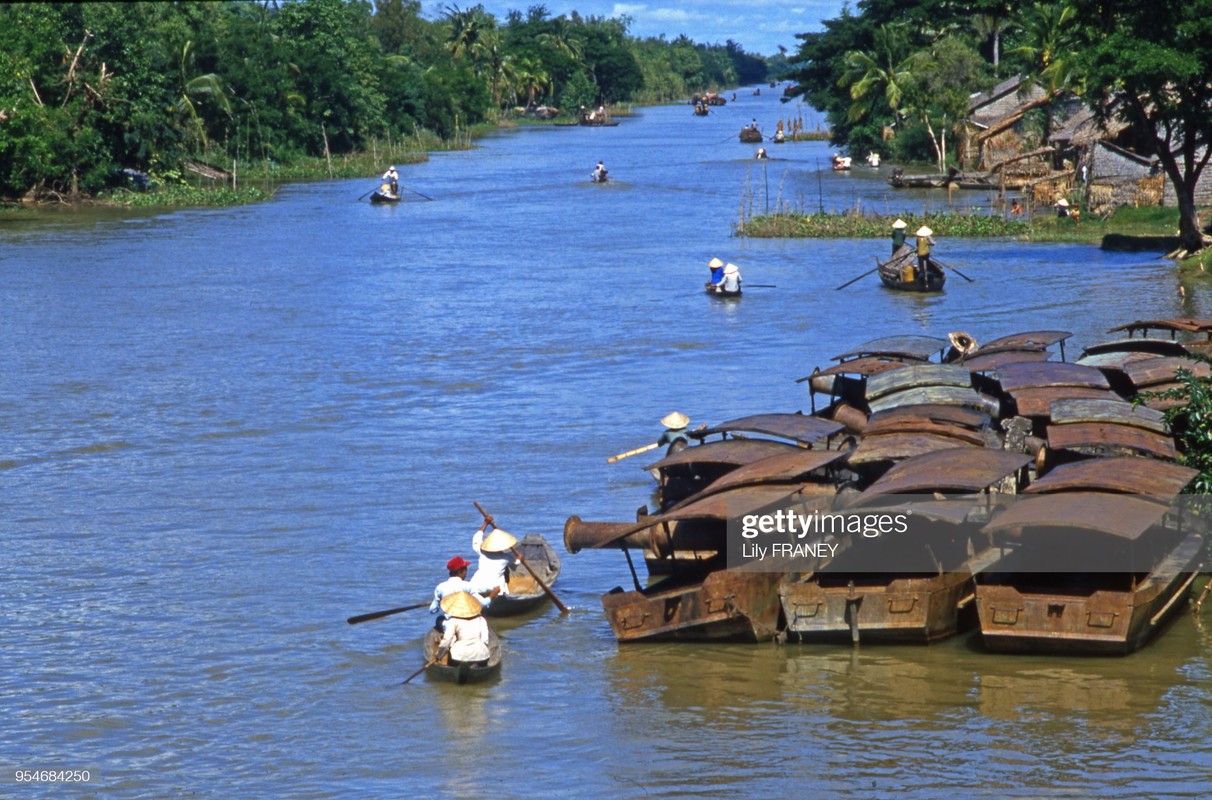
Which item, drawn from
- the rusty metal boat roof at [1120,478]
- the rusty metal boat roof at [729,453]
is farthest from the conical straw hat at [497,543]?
the rusty metal boat roof at [1120,478]

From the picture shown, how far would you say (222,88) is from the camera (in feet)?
204

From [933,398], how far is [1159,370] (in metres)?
3.21

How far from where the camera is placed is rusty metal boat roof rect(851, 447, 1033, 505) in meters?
13.1

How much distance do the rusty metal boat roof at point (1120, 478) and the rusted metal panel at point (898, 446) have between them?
1.44m

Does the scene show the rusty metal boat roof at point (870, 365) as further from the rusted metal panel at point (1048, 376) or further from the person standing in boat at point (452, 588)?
the person standing in boat at point (452, 588)

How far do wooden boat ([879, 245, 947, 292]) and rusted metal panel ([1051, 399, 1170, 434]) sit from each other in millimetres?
16786

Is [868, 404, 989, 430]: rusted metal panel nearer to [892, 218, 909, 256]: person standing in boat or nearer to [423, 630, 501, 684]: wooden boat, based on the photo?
[423, 630, 501, 684]: wooden boat

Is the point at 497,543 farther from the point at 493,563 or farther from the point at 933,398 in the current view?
the point at 933,398

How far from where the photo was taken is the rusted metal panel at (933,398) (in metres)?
16.9

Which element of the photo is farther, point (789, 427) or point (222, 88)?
point (222, 88)

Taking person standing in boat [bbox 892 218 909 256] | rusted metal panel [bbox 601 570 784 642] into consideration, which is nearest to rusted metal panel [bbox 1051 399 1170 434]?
rusted metal panel [bbox 601 570 784 642]

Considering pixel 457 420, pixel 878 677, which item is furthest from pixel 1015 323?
pixel 878 677

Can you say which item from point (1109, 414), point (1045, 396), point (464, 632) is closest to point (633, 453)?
point (1045, 396)

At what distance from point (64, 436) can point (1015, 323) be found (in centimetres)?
1840
